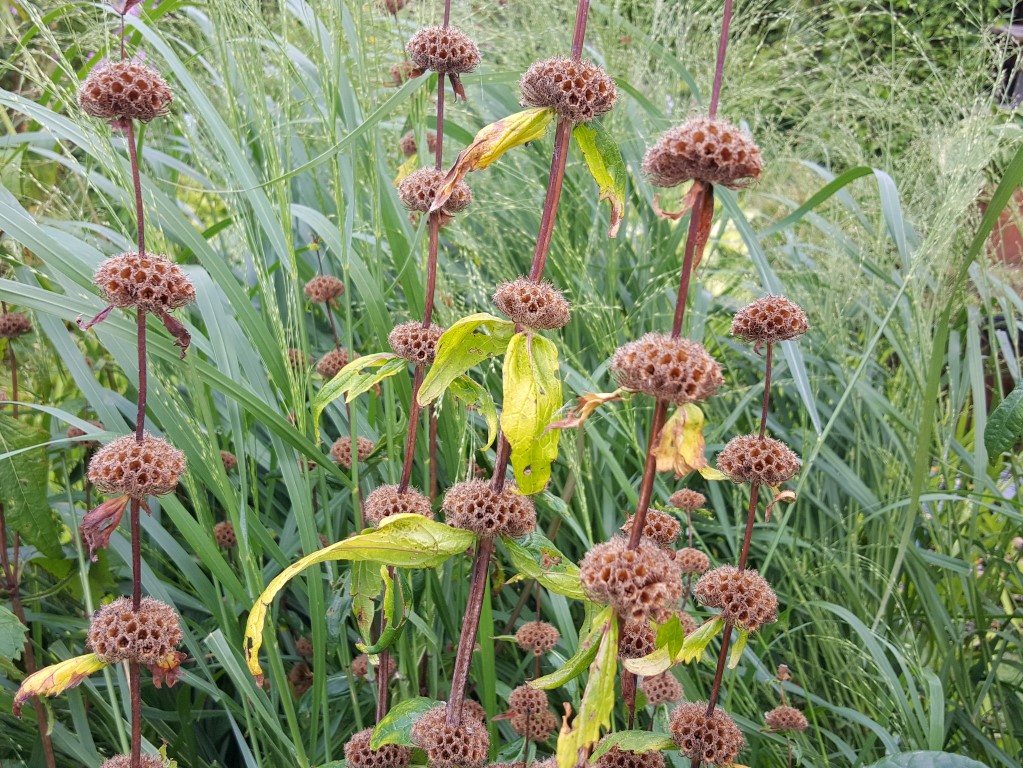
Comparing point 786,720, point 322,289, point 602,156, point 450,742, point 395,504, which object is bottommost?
point 786,720

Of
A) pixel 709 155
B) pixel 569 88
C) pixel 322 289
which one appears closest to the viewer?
pixel 709 155

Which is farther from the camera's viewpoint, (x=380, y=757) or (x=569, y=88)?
(x=380, y=757)

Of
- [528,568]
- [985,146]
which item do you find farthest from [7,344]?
[985,146]

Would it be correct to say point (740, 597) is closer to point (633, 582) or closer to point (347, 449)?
point (633, 582)

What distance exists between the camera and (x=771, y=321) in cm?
87

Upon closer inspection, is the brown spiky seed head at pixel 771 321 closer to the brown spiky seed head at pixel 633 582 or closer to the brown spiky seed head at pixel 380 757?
the brown spiky seed head at pixel 633 582

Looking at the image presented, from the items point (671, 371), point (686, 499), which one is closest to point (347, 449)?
point (686, 499)

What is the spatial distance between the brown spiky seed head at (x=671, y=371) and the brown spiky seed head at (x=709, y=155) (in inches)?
4.6

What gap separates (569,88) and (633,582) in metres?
0.39

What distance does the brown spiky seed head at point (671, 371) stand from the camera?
60 centimetres

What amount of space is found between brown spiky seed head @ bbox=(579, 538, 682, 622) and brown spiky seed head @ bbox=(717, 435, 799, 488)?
0.28 m

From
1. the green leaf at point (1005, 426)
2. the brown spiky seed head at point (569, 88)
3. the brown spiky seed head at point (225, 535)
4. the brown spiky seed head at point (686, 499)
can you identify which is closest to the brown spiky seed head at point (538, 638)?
the brown spiky seed head at point (686, 499)

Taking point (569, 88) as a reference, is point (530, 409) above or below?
below

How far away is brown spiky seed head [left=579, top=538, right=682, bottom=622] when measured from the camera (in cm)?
61
